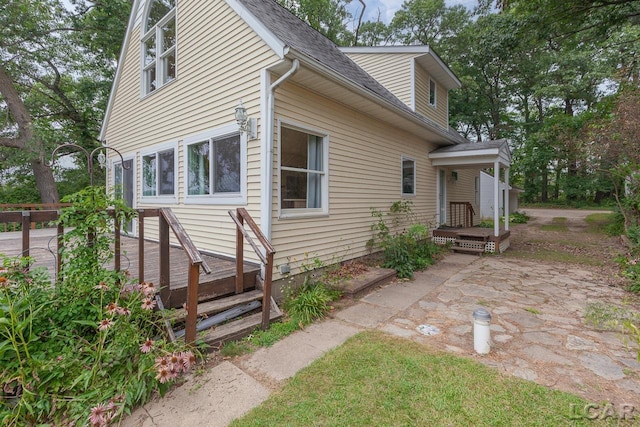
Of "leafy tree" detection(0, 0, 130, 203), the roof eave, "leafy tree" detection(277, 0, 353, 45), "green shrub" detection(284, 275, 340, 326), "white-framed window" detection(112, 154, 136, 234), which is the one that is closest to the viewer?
"green shrub" detection(284, 275, 340, 326)

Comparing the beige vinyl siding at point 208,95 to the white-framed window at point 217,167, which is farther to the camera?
the white-framed window at point 217,167

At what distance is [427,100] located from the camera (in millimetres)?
9617

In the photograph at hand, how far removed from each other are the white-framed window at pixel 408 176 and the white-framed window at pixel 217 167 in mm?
4607

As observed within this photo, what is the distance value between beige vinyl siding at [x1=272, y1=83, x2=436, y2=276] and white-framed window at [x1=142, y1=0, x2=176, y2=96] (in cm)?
344

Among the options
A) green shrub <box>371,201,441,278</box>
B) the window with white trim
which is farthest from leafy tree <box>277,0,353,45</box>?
green shrub <box>371,201,441,278</box>

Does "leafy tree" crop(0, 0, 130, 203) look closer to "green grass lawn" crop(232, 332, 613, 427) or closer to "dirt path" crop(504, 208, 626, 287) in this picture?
"green grass lawn" crop(232, 332, 613, 427)

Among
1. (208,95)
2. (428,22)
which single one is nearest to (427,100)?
(208,95)

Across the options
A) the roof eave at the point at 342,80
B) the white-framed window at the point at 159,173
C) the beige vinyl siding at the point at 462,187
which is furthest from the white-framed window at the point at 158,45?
the beige vinyl siding at the point at 462,187

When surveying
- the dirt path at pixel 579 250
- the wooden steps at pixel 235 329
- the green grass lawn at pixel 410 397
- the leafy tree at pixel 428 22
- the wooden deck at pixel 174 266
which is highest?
the leafy tree at pixel 428 22

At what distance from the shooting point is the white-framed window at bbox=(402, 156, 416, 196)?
7613 millimetres

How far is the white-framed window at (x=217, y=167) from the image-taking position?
451 centimetres

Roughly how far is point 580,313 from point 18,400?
590 centimetres

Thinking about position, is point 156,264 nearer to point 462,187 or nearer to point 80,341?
point 80,341

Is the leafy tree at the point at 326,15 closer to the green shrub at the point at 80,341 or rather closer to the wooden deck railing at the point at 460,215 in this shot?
the wooden deck railing at the point at 460,215
